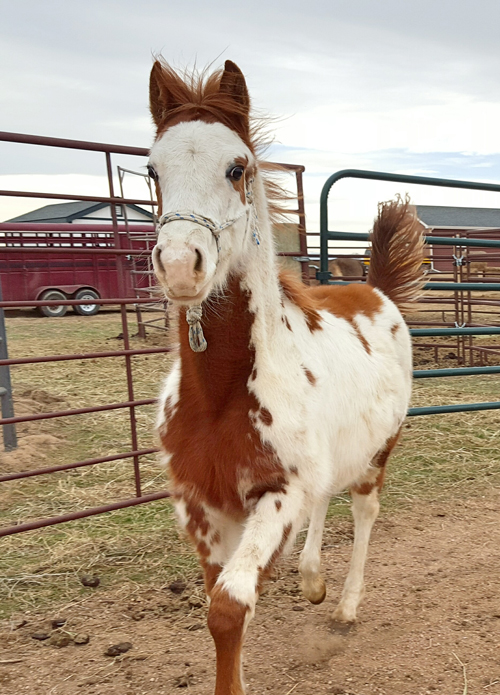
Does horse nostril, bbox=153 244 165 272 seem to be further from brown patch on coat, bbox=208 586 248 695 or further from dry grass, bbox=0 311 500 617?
dry grass, bbox=0 311 500 617

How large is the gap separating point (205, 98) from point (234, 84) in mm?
125

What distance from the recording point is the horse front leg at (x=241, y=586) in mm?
1720

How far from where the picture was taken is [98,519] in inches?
150

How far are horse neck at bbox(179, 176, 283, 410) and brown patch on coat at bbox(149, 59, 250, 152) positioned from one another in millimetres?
390

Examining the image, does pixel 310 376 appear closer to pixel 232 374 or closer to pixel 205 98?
pixel 232 374

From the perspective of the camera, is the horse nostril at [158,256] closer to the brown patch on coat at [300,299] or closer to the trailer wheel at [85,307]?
the brown patch on coat at [300,299]

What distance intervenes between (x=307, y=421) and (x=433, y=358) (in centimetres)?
772

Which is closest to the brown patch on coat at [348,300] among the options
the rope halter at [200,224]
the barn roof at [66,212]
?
the rope halter at [200,224]

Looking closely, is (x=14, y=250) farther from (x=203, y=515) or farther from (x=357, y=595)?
(x=357, y=595)

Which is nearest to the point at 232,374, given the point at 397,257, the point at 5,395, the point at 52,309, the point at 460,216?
the point at 397,257

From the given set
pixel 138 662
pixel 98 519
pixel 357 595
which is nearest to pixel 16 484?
pixel 98 519

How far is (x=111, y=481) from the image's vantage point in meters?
4.42

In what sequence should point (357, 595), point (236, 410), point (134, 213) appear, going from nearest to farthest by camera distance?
point (236, 410) → point (357, 595) → point (134, 213)

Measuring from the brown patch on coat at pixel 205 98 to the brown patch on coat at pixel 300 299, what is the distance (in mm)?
552
